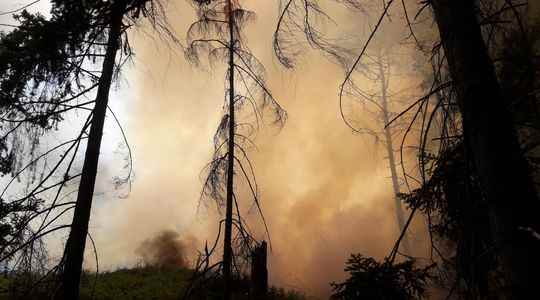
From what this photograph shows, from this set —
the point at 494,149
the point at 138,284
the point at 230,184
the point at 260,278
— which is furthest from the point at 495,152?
the point at 138,284

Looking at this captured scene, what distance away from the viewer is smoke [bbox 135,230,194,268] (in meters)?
18.3

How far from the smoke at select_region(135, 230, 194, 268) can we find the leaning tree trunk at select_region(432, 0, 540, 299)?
18081mm

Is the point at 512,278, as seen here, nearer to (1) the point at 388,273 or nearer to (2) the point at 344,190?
(1) the point at 388,273

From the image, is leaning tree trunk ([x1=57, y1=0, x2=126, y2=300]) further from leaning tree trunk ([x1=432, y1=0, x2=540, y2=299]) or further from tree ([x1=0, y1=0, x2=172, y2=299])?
leaning tree trunk ([x1=432, y1=0, x2=540, y2=299])

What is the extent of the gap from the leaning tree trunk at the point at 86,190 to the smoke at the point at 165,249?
562 inches

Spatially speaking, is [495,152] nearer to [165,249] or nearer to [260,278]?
[260,278]

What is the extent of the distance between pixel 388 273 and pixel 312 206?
85.6 feet

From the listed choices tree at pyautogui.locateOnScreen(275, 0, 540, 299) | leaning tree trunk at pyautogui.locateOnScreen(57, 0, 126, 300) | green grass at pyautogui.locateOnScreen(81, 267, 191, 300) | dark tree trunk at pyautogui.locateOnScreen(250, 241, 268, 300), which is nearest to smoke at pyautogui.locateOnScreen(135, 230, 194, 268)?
green grass at pyautogui.locateOnScreen(81, 267, 191, 300)

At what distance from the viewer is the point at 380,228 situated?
24234 millimetres

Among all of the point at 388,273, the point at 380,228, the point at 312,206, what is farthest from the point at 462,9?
the point at 312,206

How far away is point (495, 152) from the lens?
1.30m

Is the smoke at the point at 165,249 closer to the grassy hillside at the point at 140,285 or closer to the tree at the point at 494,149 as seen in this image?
the grassy hillside at the point at 140,285

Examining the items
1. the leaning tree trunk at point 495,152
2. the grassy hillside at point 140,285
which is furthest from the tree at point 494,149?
the grassy hillside at point 140,285

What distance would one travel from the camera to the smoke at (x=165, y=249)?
18344 millimetres
